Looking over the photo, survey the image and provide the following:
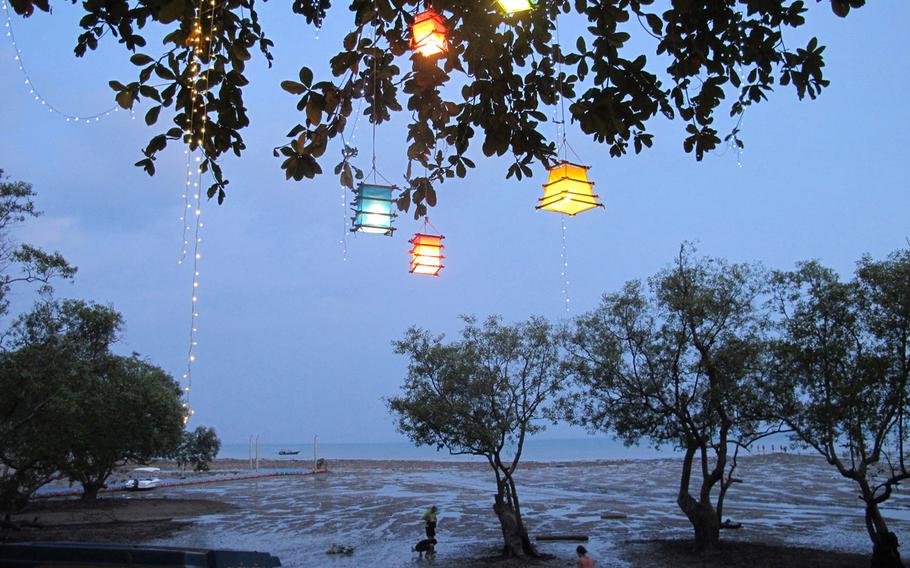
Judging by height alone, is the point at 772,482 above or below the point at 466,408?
below

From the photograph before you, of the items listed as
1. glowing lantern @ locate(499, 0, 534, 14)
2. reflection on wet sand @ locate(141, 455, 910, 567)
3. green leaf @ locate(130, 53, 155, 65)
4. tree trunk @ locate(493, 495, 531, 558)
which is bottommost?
reflection on wet sand @ locate(141, 455, 910, 567)

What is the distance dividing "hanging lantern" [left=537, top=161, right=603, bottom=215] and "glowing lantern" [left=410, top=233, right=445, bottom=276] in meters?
1.74

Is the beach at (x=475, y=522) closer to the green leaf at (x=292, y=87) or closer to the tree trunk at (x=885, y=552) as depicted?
the tree trunk at (x=885, y=552)

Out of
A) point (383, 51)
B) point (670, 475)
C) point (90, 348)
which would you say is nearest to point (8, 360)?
point (90, 348)

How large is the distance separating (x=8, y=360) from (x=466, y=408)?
577 inches

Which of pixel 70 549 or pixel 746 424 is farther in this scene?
pixel 746 424

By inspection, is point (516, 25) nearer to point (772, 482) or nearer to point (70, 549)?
point (70, 549)

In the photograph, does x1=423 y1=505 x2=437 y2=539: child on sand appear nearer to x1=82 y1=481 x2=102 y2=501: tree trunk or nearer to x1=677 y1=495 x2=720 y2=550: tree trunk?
x1=677 y1=495 x2=720 y2=550: tree trunk

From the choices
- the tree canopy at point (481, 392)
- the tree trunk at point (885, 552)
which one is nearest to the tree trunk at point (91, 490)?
the tree canopy at point (481, 392)

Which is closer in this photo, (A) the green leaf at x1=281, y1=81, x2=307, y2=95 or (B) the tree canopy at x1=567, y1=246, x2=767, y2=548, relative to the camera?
(A) the green leaf at x1=281, y1=81, x2=307, y2=95

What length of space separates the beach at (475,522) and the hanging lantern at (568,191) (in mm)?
14637

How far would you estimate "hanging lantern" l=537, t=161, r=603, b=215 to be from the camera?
6.63 m

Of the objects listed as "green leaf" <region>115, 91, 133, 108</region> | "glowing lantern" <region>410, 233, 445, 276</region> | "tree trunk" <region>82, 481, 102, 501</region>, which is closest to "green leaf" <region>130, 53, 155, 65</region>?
"green leaf" <region>115, 91, 133, 108</region>

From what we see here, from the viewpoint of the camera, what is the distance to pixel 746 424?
17922 millimetres
